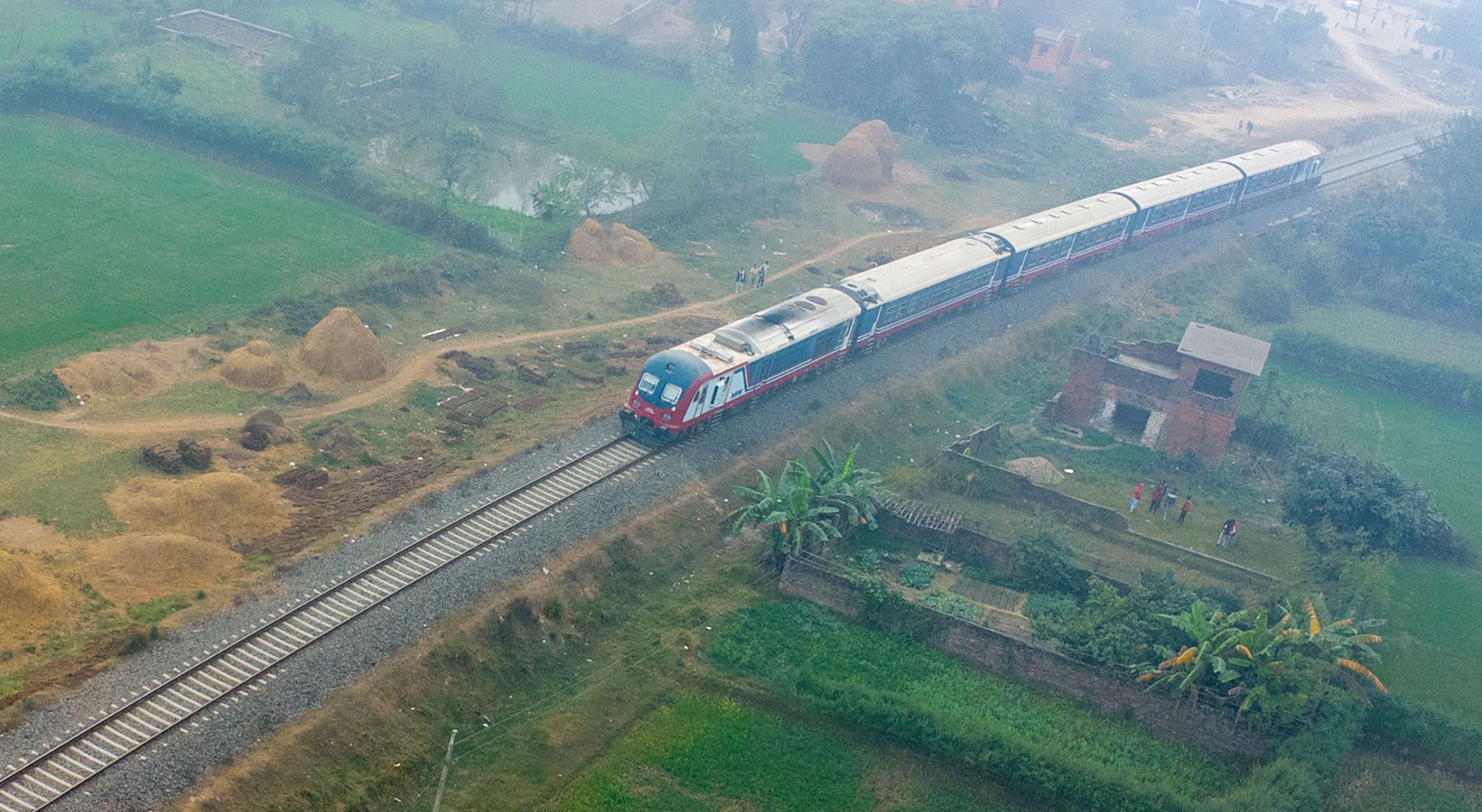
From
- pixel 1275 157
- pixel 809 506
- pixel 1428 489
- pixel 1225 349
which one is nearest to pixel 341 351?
pixel 809 506

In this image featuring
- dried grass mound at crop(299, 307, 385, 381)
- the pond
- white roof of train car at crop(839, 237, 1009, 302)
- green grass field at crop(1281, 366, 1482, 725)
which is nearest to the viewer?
green grass field at crop(1281, 366, 1482, 725)

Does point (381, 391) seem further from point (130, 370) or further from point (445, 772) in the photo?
point (445, 772)

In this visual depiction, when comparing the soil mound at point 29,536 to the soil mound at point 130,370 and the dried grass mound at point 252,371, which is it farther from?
the dried grass mound at point 252,371

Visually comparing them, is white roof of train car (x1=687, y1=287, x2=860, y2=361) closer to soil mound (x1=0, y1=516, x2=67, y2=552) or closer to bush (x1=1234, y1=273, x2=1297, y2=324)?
soil mound (x1=0, y1=516, x2=67, y2=552)

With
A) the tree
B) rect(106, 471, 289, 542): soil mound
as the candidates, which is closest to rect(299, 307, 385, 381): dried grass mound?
rect(106, 471, 289, 542): soil mound

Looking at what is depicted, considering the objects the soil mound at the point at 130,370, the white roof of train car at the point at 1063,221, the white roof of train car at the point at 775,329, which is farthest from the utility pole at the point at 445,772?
the white roof of train car at the point at 1063,221
